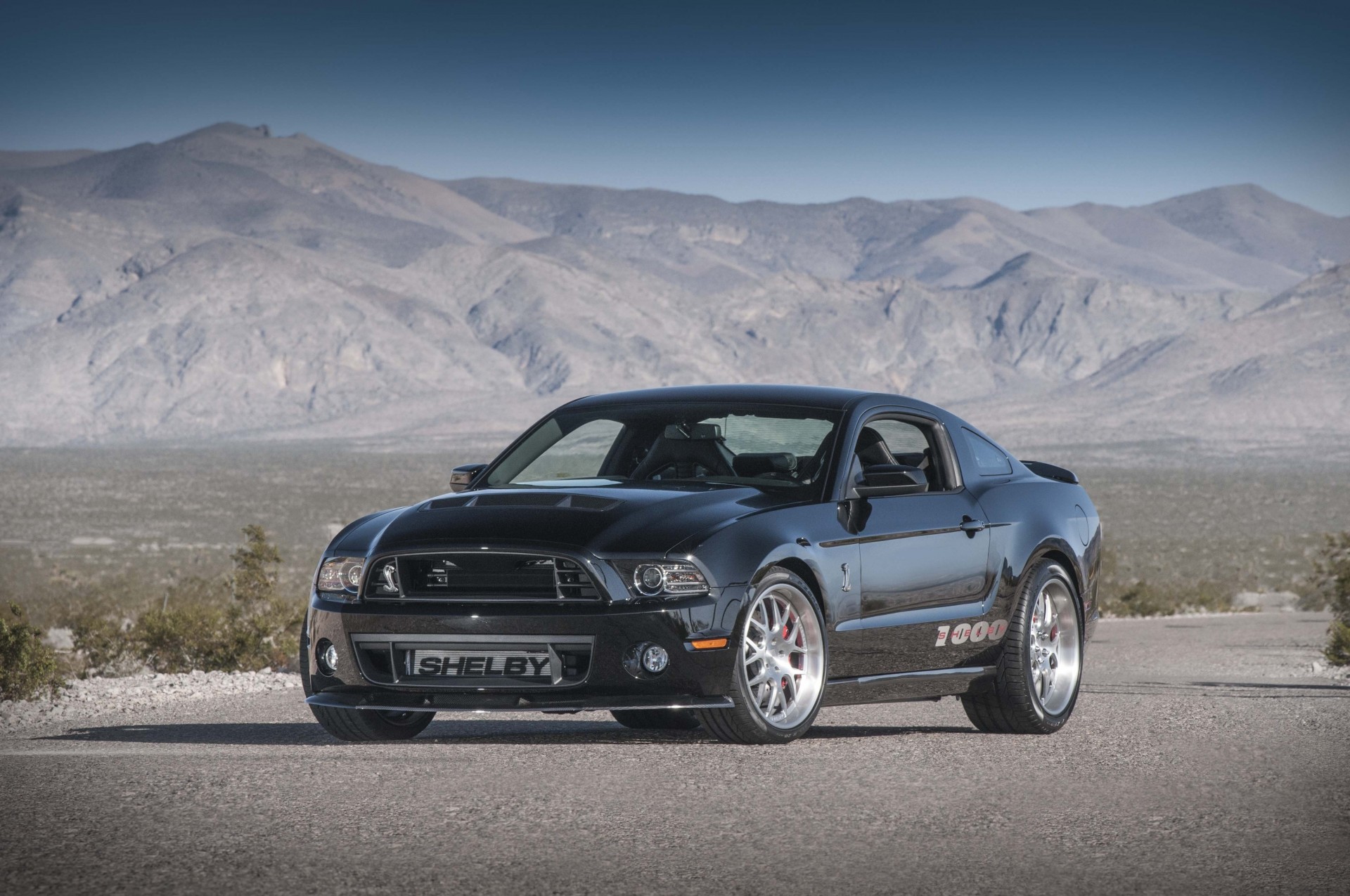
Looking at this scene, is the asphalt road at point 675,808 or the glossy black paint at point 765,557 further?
the glossy black paint at point 765,557

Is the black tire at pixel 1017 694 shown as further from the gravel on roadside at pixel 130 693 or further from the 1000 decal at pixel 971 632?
the gravel on roadside at pixel 130 693

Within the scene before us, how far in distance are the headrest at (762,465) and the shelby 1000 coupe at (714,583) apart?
0.01 metres

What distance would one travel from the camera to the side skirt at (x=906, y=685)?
8258 millimetres

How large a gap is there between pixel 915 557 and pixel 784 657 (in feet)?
3.35

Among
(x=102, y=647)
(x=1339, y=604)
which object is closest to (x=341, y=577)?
(x=102, y=647)

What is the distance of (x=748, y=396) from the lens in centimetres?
912

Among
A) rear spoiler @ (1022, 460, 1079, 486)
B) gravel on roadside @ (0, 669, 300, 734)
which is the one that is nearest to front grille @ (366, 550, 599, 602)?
gravel on roadside @ (0, 669, 300, 734)

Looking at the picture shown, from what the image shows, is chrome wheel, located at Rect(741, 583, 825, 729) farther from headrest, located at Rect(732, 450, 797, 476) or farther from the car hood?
headrest, located at Rect(732, 450, 797, 476)

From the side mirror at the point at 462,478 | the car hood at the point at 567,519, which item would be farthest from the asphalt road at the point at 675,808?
the side mirror at the point at 462,478

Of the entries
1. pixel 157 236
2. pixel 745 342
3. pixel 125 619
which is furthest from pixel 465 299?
pixel 125 619

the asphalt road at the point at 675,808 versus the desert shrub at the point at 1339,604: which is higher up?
the asphalt road at the point at 675,808

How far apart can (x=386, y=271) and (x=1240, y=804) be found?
163008 millimetres

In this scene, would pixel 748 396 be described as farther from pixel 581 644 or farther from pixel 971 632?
pixel 581 644

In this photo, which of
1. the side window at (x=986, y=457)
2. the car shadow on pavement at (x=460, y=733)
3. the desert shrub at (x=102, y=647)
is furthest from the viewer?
the desert shrub at (x=102, y=647)
